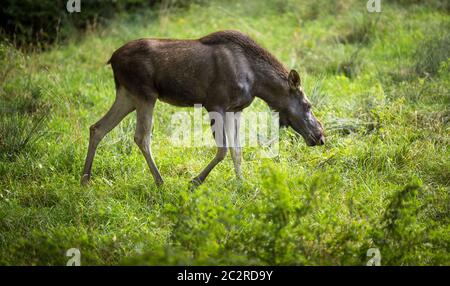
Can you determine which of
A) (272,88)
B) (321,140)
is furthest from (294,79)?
(321,140)

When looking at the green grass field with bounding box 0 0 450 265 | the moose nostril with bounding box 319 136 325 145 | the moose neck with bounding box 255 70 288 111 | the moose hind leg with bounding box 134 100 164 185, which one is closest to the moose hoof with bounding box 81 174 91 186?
the green grass field with bounding box 0 0 450 265

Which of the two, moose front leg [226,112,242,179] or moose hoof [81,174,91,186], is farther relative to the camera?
moose front leg [226,112,242,179]

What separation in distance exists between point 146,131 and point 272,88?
1.61m

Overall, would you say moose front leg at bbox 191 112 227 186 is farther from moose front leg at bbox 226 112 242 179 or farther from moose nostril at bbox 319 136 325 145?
moose nostril at bbox 319 136 325 145

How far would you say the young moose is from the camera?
24.2ft

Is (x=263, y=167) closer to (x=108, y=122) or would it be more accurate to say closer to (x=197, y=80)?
(x=197, y=80)

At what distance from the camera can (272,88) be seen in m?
7.72

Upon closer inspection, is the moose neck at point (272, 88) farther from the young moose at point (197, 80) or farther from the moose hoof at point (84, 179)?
the moose hoof at point (84, 179)

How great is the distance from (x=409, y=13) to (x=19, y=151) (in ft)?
30.4

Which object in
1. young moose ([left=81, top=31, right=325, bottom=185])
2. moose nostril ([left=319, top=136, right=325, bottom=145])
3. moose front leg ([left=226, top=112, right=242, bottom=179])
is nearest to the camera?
young moose ([left=81, top=31, right=325, bottom=185])

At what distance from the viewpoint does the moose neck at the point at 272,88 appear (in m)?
7.65
